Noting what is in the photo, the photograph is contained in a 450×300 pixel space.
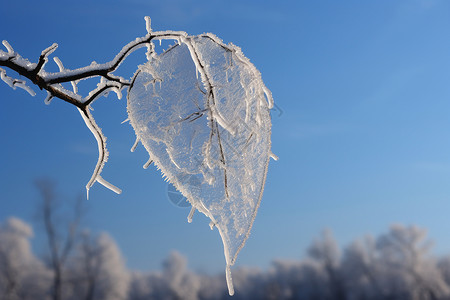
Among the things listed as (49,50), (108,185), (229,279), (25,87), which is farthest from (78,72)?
(229,279)

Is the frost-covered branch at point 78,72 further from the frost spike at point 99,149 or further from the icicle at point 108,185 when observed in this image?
the icicle at point 108,185

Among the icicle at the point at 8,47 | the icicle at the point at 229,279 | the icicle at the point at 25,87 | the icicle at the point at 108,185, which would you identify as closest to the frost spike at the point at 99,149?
the icicle at the point at 108,185

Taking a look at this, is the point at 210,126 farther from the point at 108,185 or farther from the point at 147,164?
the point at 108,185

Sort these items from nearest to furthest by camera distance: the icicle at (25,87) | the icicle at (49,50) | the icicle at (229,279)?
the icicle at (229,279), the icicle at (49,50), the icicle at (25,87)

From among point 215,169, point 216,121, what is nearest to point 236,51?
point 216,121

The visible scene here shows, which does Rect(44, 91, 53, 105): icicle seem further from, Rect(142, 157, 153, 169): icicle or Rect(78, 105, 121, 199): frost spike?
Rect(142, 157, 153, 169): icicle

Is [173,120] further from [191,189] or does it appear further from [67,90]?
[67,90]

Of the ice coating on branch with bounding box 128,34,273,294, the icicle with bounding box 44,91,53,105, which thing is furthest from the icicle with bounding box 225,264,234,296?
the icicle with bounding box 44,91,53,105

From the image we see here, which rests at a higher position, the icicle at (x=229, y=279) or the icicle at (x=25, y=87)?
the icicle at (x=25, y=87)
